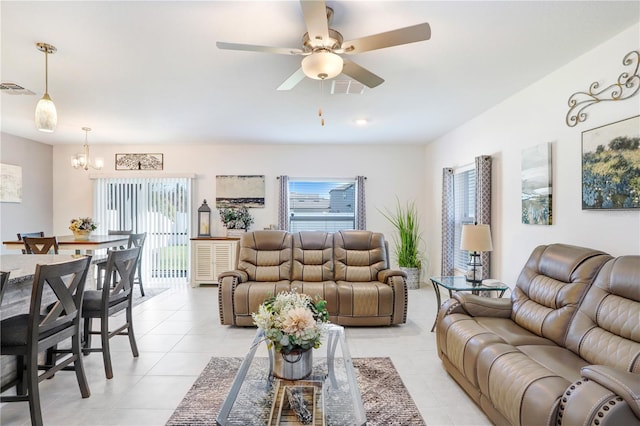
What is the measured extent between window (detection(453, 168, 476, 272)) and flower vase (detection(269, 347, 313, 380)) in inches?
142

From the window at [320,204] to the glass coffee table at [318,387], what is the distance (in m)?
4.44

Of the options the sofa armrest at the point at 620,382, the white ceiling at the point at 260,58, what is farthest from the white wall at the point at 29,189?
the sofa armrest at the point at 620,382

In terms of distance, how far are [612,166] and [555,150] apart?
640 mm

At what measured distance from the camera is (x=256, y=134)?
558 centimetres

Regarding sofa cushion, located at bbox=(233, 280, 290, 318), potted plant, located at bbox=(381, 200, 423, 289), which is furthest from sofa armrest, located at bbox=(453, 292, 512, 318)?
potted plant, located at bbox=(381, 200, 423, 289)

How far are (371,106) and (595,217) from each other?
251cm

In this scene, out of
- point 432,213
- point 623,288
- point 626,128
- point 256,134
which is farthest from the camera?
point 432,213

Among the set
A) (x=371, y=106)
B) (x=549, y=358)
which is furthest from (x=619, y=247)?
(x=371, y=106)

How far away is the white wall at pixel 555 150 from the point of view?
2.45 meters

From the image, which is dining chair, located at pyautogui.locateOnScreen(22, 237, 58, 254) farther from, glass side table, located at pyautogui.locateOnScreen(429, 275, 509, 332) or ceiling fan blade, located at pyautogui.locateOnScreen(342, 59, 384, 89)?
glass side table, located at pyautogui.locateOnScreen(429, 275, 509, 332)

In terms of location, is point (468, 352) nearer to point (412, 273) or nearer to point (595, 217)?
point (595, 217)

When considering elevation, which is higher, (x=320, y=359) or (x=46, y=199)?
(x=46, y=199)

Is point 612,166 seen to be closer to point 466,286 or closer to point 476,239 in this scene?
point 476,239

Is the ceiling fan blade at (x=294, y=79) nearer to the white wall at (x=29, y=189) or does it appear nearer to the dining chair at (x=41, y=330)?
the dining chair at (x=41, y=330)
